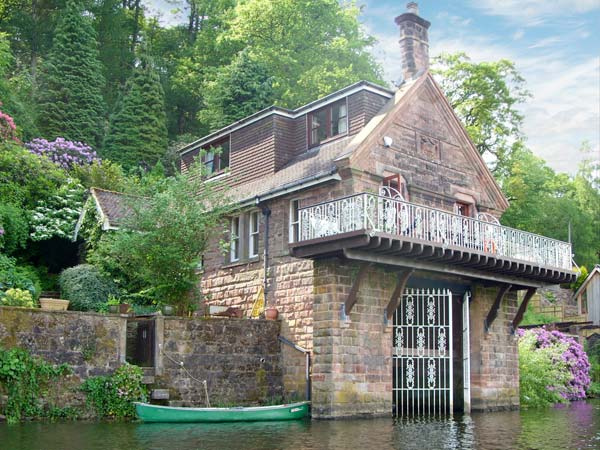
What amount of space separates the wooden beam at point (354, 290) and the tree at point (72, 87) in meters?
28.6

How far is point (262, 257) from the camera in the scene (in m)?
25.0

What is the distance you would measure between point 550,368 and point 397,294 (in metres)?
11.8

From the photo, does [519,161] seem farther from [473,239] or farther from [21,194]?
[21,194]

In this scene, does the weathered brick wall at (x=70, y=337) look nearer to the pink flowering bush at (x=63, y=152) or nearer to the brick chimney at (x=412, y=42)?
the brick chimney at (x=412, y=42)

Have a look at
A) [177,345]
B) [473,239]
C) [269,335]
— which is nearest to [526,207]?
[473,239]

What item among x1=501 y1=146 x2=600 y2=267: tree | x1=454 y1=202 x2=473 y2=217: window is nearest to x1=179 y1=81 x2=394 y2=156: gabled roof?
x1=454 y1=202 x2=473 y2=217: window

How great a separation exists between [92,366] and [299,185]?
807 centimetres

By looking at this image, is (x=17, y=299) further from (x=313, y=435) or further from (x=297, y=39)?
(x=297, y=39)

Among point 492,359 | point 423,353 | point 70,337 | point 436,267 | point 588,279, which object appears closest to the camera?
point 70,337

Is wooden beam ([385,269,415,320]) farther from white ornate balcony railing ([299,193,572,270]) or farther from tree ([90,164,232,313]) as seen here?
tree ([90,164,232,313])

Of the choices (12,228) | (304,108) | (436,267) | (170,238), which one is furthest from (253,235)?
(12,228)

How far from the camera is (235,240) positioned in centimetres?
2669

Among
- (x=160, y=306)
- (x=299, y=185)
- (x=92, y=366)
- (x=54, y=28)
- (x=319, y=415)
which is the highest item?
(x=54, y=28)

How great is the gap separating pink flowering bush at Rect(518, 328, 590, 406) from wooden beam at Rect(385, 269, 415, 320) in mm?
8756
